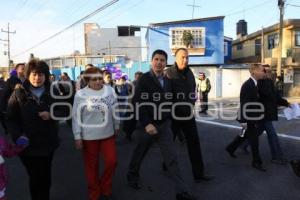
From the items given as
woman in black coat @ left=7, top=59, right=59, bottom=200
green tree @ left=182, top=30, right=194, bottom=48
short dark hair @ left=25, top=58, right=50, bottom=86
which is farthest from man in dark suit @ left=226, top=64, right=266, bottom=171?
green tree @ left=182, top=30, right=194, bottom=48

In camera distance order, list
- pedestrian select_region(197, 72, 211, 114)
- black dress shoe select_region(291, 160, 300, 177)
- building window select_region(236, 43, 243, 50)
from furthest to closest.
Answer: building window select_region(236, 43, 243, 50) < pedestrian select_region(197, 72, 211, 114) < black dress shoe select_region(291, 160, 300, 177)

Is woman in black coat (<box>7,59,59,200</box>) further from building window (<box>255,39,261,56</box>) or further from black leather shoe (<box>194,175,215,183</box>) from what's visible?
building window (<box>255,39,261,56</box>)

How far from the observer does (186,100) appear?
565cm

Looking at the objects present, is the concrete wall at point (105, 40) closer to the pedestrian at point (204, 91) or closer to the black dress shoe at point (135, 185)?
the pedestrian at point (204, 91)

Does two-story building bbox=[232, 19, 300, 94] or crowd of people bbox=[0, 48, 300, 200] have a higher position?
two-story building bbox=[232, 19, 300, 94]

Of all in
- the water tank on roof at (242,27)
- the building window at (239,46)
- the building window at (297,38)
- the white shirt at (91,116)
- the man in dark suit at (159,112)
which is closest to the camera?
the white shirt at (91,116)

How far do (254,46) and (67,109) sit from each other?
35.5m

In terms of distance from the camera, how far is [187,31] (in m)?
29.9

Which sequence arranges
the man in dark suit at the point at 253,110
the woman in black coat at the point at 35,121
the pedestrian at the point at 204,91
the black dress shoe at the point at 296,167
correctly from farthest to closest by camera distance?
the pedestrian at the point at 204,91 < the man in dark suit at the point at 253,110 < the black dress shoe at the point at 296,167 < the woman in black coat at the point at 35,121

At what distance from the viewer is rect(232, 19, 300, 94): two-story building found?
29.6 meters

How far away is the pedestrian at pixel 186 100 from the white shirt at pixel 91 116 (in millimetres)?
1112

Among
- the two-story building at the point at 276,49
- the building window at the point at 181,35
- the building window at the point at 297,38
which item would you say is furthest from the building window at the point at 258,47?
the building window at the point at 181,35

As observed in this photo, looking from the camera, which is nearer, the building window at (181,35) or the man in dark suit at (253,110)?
the man in dark suit at (253,110)

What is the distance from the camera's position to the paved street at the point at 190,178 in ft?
17.2
